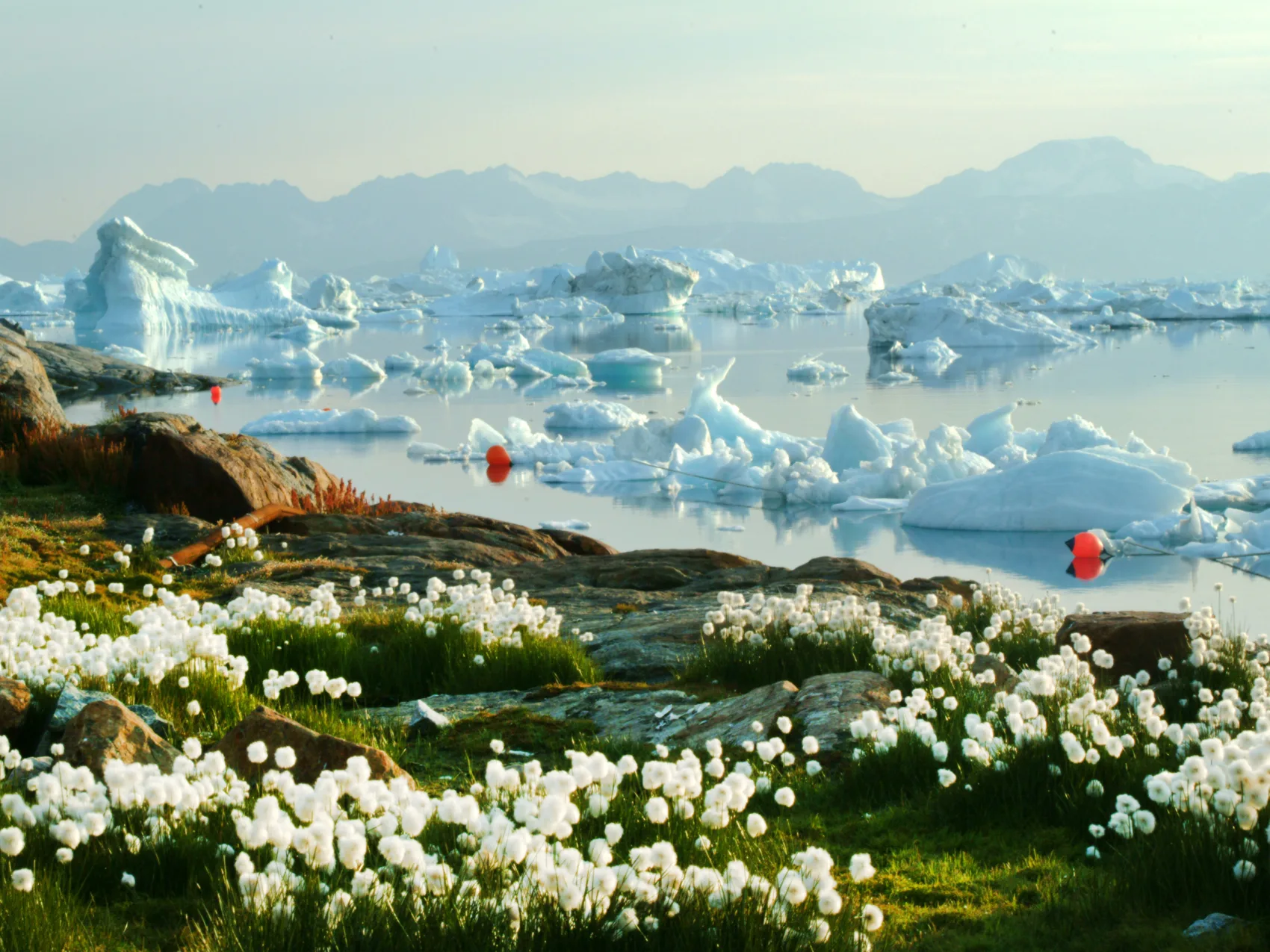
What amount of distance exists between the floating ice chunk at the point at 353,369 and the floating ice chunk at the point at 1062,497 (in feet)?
100

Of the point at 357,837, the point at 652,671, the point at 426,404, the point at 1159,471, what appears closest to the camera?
the point at 357,837

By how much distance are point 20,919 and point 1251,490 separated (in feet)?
63.8

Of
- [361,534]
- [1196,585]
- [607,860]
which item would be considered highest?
[607,860]

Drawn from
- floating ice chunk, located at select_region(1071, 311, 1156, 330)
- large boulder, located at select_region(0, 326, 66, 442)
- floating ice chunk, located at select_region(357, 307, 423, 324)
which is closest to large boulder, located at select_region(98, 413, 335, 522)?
large boulder, located at select_region(0, 326, 66, 442)

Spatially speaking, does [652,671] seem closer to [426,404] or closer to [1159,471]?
[1159,471]

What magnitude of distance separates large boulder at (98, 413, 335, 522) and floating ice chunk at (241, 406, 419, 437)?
16.1m

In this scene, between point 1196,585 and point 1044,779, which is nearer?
point 1044,779

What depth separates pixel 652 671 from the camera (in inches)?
282

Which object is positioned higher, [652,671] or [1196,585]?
[652,671]

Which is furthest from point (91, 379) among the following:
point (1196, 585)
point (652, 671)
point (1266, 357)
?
point (1266, 357)

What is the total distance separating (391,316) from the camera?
337 feet

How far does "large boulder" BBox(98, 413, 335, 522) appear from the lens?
40.3 ft

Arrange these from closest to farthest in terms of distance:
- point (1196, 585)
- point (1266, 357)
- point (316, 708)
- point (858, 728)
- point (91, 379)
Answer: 1. point (858, 728)
2. point (316, 708)
3. point (1196, 585)
4. point (91, 379)
5. point (1266, 357)

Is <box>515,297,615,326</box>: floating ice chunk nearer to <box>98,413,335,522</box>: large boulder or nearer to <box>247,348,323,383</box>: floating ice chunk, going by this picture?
<box>247,348,323,383</box>: floating ice chunk
